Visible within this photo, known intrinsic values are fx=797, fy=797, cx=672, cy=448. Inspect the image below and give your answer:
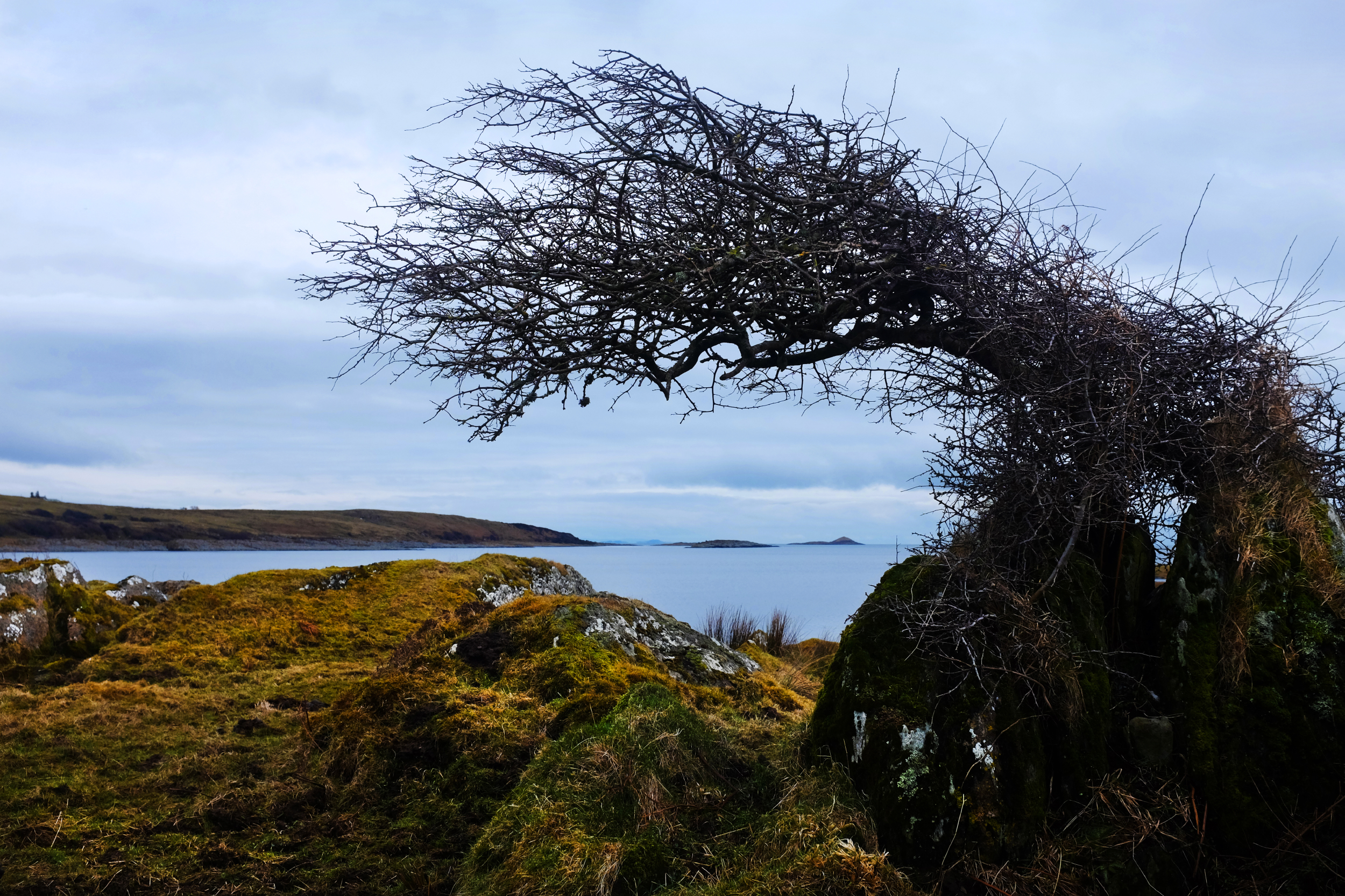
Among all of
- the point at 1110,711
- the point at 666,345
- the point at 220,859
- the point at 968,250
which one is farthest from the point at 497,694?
the point at 968,250

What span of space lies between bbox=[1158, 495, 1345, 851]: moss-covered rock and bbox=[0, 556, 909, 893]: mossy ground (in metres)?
2.41

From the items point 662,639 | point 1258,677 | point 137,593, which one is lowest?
point 137,593

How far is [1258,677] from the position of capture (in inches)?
216

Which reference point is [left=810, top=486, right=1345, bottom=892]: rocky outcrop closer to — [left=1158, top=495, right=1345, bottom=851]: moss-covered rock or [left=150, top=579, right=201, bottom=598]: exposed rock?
[left=1158, top=495, right=1345, bottom=851]: moss-covered rock

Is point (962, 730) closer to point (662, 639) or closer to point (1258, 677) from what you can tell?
point (1258, 677)

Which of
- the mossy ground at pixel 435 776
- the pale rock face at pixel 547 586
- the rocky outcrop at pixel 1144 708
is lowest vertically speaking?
the mossy ground at pixel 435 776

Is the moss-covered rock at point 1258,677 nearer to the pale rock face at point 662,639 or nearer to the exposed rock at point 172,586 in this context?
the pale rock face at point 662,639

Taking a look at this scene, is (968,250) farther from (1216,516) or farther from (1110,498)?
(1216,516)

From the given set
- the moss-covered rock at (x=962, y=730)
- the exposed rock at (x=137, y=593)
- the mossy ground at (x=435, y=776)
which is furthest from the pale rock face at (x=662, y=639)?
the exposed rock at (x=137, y=593)

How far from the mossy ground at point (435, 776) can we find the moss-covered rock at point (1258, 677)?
241 cm

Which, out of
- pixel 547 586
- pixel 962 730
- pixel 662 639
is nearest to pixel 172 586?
pixel 547 586

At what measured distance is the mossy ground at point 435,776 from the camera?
5469 millimetres

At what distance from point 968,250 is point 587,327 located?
3.21m

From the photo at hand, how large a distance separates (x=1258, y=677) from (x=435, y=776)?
693cm
